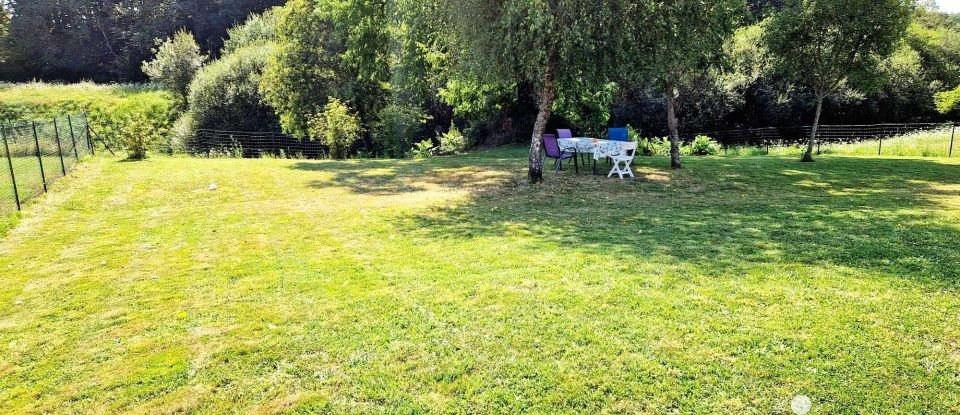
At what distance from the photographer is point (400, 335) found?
12.3ft

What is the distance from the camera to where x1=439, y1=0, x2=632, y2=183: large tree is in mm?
9133

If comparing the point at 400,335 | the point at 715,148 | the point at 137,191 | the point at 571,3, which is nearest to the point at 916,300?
the point at 400,335

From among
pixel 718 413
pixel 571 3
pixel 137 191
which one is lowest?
pixel 718 413

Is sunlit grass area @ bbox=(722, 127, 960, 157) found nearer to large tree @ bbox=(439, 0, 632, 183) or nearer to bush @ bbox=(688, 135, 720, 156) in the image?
bush @ bbox=(688, 135, 720, 156)

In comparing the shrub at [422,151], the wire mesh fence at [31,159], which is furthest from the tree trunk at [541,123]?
the shrub at [422,151]

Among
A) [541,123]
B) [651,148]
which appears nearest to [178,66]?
[651,148]

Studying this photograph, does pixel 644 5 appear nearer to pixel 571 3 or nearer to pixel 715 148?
pixel 571 3

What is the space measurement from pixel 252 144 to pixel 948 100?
102 ft

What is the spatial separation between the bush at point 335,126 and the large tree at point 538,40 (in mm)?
9422

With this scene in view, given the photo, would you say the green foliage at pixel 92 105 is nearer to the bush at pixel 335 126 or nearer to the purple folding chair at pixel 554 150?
the bush at pixel 335 126

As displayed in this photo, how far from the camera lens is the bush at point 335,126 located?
1919 cm

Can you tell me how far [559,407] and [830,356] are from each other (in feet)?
5.99

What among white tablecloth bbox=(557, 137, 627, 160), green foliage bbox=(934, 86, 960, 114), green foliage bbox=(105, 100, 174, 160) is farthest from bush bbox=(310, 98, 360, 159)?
green foliage bbox=(934, 86, 960, 114)

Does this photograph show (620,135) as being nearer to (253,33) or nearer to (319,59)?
(319,59)
